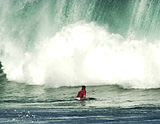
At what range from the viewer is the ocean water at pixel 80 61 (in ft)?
60.6

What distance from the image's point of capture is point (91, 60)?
32.8 m

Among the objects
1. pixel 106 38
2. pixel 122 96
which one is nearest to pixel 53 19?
pixel 106 38

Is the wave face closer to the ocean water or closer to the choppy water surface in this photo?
the ocean water

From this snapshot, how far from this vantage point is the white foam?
28594mm

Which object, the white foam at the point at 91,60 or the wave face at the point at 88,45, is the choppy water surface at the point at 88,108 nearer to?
the white foam at the point at 91,60

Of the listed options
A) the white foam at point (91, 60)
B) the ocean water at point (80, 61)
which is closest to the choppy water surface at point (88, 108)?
the ocean water at point (80, 61)

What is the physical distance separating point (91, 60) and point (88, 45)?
1562 millimetres

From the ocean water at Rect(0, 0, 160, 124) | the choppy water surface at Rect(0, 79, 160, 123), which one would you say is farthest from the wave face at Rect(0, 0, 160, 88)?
the choppy water surface at Rect(0, 79, 160, 123)

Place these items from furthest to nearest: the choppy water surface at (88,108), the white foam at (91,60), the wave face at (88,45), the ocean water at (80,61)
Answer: the wave face at (88,45)
the white foam at (91,60)
the ocean water at (80,61)
the choppy water surface at (88,108)

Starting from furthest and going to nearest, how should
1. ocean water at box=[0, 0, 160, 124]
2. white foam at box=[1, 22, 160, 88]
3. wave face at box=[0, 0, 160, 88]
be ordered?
wave face at box=[0, 0, 160, 88] < white foam at box=[1, 22, 160, 88] < ocean water at box=[0, 0, 160, 124]

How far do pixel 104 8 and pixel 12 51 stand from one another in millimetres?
11530

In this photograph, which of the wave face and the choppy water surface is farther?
the wave face

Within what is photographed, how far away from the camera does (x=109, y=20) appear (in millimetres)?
38062

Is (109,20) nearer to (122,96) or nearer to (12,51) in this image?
(12,51)
